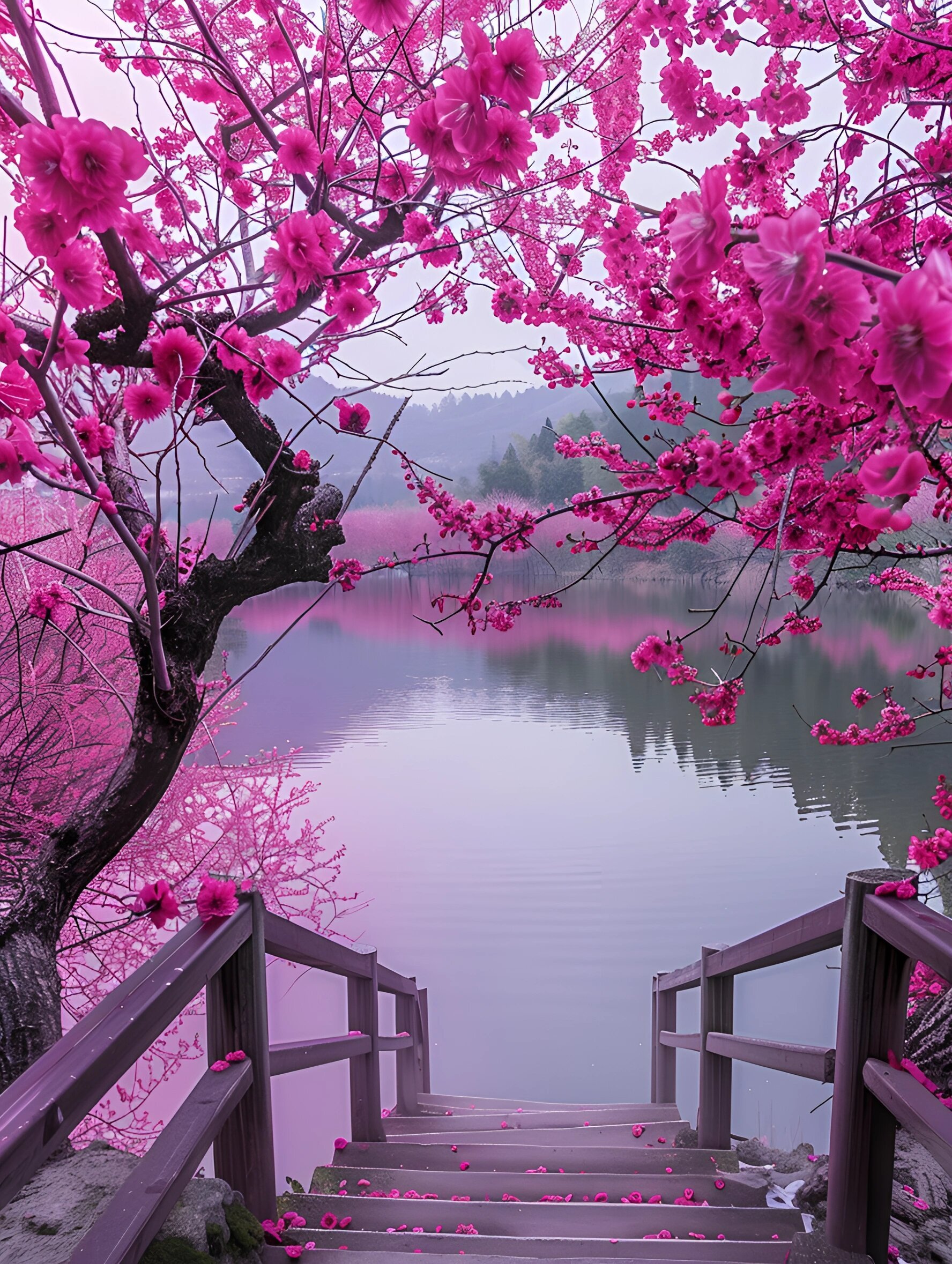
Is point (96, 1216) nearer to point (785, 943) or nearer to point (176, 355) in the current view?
point (785, 943)

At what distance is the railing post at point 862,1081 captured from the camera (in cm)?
104

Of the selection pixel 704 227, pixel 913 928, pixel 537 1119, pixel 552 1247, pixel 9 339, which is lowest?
pixel 537 1119

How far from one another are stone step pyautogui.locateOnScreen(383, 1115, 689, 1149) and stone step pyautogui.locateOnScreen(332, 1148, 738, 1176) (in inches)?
6.4

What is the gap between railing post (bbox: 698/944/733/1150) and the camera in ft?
6.60

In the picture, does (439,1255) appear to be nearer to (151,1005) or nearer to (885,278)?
(151,1005)

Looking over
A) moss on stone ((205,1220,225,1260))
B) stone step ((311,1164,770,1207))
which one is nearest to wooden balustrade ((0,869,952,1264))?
moss on stone ((205,1220,225,1260))

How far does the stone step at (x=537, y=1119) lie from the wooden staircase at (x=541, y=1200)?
28 millimetres

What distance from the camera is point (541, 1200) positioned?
5.96 feet

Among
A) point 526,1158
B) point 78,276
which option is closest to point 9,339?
point 78,276

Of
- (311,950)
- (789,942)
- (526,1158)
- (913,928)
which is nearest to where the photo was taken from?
(913,928)

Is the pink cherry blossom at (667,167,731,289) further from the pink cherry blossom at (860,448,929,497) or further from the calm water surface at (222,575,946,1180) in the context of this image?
the calm water surface at (222,575,946,1180)

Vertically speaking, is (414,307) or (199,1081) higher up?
(414,307)

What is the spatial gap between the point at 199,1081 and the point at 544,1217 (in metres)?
1.00

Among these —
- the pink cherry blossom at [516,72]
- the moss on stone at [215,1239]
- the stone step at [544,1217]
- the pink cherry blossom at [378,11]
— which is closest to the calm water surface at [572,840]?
the stone step at [544,1217]
